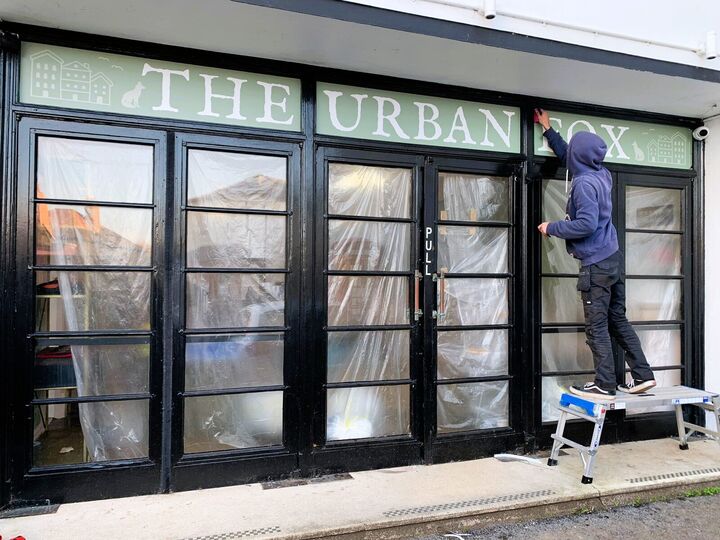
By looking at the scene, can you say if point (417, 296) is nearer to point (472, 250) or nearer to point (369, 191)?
point (472, 250)

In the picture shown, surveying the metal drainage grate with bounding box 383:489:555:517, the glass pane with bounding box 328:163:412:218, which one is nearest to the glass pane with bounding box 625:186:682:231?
the glass pane with bounding box 328:163:412:218

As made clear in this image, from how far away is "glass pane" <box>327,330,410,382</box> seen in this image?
143 inches

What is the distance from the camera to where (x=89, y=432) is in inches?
125

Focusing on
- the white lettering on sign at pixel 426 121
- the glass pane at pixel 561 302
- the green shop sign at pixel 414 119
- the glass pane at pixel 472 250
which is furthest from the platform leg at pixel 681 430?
the white lettering on sign at pixel 426 121

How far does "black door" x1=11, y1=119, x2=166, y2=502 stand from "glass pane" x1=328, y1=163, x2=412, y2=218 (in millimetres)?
1219

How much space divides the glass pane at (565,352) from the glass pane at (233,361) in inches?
89.7

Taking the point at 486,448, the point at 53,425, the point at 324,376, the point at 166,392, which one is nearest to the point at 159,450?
the point at 166,392

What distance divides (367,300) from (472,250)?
0.99 metres

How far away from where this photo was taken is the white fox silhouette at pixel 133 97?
318cm

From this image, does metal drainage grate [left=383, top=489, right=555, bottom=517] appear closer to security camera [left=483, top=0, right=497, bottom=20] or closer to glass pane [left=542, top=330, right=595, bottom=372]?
glass pane [left=542, top=330, right=595, bottom=372]

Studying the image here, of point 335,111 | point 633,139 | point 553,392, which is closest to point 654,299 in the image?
point 553,392

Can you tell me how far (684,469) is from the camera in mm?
3740

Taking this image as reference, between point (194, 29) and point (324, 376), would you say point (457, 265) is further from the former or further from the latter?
point (194, 29)

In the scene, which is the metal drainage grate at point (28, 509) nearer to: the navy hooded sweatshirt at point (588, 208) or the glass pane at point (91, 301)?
the glass pane at point (91, 301)
